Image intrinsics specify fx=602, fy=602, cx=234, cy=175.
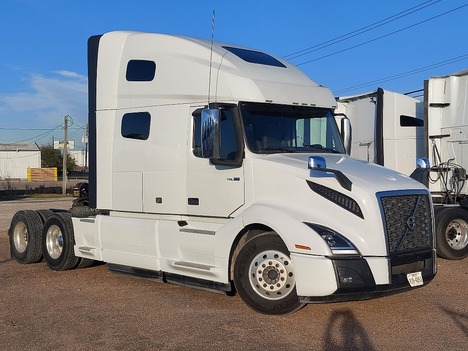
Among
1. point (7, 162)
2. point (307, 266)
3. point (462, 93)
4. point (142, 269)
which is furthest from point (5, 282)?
point (7, 162)

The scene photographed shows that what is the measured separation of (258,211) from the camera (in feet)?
22.8

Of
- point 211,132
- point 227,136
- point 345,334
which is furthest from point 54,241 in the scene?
point 345,334

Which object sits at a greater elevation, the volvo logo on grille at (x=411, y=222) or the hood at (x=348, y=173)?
the hood at (x=348, y=173)

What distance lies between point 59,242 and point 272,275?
190 inches

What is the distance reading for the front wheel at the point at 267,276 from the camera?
6723 mm

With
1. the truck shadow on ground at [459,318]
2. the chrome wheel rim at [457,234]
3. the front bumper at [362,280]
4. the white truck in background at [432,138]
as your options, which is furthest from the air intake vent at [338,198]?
the chrome wheel rim at [457,234]

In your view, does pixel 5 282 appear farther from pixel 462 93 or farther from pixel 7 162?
pixel 7 162

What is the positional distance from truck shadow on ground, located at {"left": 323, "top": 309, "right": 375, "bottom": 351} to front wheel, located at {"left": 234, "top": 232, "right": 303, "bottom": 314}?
48cm

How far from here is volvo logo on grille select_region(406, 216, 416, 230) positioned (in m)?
6.72

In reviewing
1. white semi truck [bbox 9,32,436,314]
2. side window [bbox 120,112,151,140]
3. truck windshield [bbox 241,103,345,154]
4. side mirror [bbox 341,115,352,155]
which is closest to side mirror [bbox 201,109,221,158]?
white semi truck [bbox 9,32,436,314]

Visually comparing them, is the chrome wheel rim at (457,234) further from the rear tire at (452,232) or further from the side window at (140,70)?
the side window at (140,70)

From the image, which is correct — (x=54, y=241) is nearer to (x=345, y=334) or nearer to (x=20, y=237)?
(x=20, y=237)

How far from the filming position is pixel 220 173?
7.53 metres

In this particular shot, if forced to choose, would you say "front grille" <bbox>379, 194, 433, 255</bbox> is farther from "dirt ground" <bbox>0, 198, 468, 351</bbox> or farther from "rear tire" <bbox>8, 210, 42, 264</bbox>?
"rear tire" <bbox>8, 210, 42, 264</bbox>
